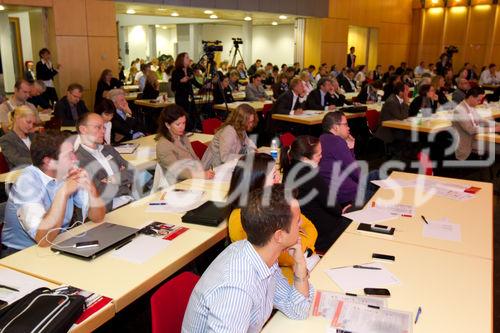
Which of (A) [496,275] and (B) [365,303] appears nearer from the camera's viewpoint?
(B) [365,303]

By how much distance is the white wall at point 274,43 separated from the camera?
19.2 m

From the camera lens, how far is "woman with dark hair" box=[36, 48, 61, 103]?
334 inches

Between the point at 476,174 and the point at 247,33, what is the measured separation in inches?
477

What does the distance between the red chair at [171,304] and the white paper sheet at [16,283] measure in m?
0.70

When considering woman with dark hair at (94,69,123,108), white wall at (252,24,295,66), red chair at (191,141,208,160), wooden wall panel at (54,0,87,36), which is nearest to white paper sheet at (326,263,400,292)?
red chair at (191,141,208,160)

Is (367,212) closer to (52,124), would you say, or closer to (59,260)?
(59,260)

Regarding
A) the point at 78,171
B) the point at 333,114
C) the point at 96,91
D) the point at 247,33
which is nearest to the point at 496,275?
the point at 333,114

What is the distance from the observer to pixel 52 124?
19.5 feet

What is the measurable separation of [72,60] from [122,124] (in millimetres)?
4048

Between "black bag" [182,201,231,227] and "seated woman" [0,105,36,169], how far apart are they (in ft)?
7.34

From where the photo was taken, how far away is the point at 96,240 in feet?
8.36

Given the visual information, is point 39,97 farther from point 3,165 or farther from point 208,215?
point 208,215

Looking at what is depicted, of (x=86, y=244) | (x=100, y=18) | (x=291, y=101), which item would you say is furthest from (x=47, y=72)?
(x=86, y=244)

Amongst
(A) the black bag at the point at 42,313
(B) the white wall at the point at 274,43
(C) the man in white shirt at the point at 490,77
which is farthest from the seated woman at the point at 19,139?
(B) the white wall at the point at 274,43
